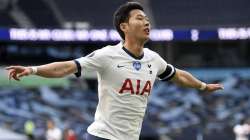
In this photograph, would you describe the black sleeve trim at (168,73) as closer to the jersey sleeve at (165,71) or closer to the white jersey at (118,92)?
the jersey sleeve at (165,71)

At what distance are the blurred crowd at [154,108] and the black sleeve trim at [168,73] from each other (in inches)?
757

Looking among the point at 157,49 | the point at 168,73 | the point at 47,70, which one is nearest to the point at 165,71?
the point at 168,73

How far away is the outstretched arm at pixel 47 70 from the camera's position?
15.5 feet

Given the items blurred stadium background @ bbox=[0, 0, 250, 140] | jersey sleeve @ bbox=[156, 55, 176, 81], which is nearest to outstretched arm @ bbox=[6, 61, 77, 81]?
jersey sleeve @ bbox=[156, 55, 176, 81]

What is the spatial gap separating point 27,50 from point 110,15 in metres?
3.69

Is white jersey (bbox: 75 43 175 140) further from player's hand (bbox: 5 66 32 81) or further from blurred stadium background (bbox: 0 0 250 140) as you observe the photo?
blurred stadium background (bbox: 0 0 250 140)

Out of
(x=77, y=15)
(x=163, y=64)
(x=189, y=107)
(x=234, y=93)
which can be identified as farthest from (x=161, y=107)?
(x=163, y=64)

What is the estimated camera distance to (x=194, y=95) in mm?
25938

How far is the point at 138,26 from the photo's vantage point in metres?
5.22

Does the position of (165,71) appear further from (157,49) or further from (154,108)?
(157,49)

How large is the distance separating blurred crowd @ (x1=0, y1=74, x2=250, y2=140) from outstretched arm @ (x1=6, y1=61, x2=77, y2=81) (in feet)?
65.9

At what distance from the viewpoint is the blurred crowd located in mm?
25219

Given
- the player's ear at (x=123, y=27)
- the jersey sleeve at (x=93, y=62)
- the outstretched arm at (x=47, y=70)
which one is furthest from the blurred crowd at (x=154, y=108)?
the outstretched arm at (x=47, y=70)

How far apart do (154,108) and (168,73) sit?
20.0 metres
